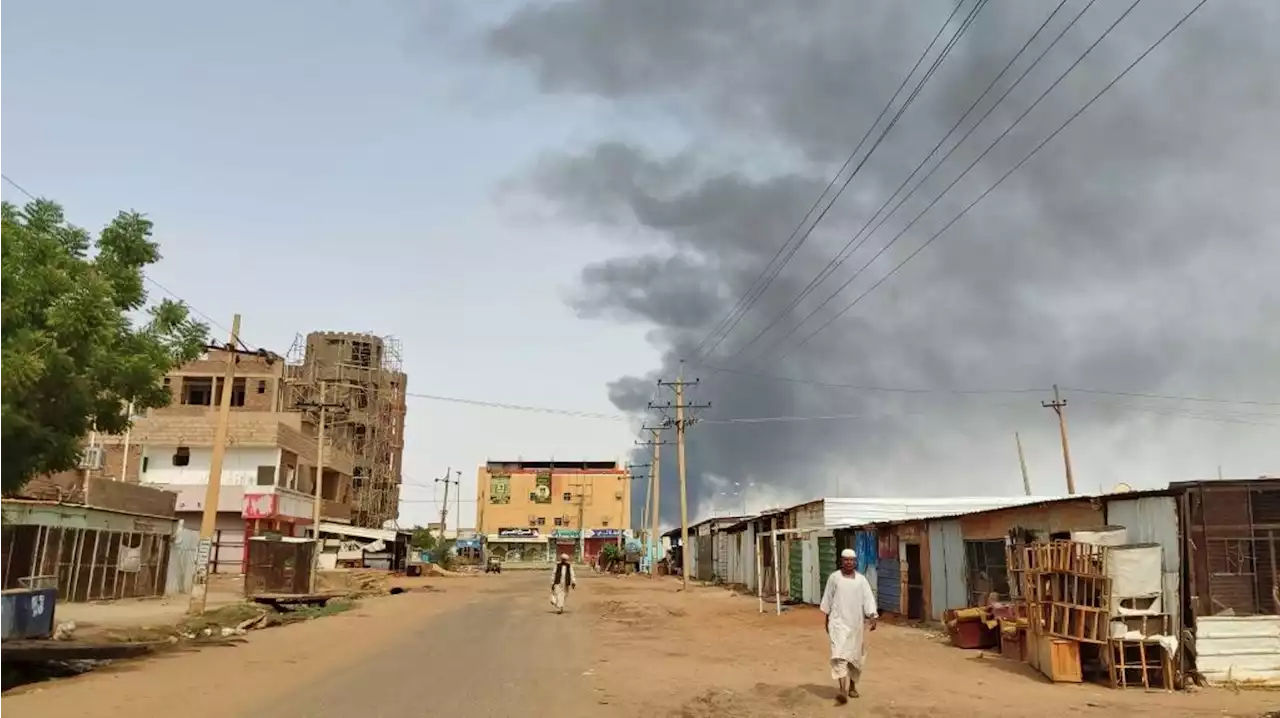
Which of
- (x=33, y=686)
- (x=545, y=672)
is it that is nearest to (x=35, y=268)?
(x=33, y=686)

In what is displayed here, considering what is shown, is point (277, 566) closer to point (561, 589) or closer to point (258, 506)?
point (561, 589)

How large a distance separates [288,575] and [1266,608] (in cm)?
2969

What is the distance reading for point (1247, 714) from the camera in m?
11.4

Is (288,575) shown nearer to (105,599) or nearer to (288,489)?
(105,599)

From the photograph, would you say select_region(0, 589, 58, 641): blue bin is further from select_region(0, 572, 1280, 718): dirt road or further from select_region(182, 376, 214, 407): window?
select_region(182, 376, 214, 407): window

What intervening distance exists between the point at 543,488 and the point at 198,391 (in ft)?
198

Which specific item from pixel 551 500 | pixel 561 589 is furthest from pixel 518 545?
pixel 561 589

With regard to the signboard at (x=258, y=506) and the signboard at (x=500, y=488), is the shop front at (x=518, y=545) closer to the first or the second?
the signboard at (x=500, y=488)

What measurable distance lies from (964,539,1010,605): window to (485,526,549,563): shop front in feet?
342

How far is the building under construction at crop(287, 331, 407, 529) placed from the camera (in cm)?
9400

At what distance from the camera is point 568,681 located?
14.0 metres

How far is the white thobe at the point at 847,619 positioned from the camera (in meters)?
12.1

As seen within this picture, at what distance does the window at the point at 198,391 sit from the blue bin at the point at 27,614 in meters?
68.7

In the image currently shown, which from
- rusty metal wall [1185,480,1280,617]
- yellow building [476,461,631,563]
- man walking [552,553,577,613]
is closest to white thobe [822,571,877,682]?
rusty metal wall [1185,480,1280,617]
